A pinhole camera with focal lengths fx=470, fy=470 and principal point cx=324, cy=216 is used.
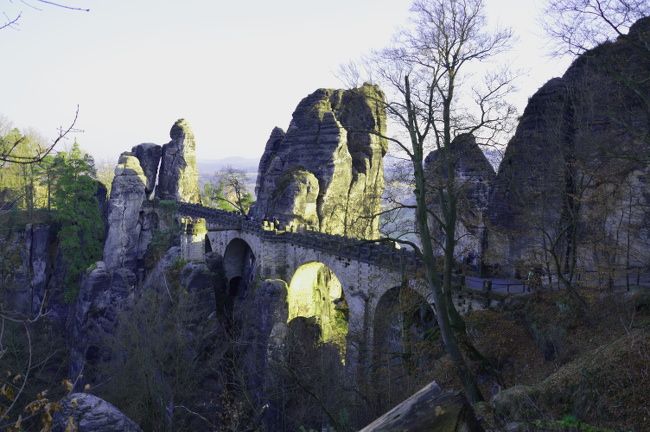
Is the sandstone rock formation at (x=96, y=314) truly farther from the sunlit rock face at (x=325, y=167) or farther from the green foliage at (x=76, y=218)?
the sunlit rock face at (x=325, y=167)

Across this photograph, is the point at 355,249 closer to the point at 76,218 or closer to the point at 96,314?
the point at 96,314

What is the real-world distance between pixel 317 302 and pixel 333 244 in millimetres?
6821

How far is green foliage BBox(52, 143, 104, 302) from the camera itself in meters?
36.7

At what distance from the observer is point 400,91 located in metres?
11.5

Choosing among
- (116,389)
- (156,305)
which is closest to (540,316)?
(116,389)

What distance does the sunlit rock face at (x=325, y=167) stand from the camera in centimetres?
3206

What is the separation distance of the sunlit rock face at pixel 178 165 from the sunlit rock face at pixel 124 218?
5.71m

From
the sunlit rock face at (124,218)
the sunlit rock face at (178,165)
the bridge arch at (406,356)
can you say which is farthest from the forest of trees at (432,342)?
the sunlit rock face at (178,165)

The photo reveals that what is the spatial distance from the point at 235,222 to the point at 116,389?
1568 cm

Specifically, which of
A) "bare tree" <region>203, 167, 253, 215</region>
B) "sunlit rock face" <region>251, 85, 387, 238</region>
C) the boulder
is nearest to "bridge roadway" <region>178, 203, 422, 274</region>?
"sunlit rock face" <region>251, 85, 387, 238</region>

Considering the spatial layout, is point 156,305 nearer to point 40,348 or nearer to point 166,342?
point 166,342

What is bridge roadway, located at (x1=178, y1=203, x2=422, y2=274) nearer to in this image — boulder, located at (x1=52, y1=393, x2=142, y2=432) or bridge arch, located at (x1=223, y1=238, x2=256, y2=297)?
bridge arch, located at (x1=223, y1=238, x2=256, y2=297)

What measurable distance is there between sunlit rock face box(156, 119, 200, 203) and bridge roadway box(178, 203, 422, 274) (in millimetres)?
7500

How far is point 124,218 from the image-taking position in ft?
120
